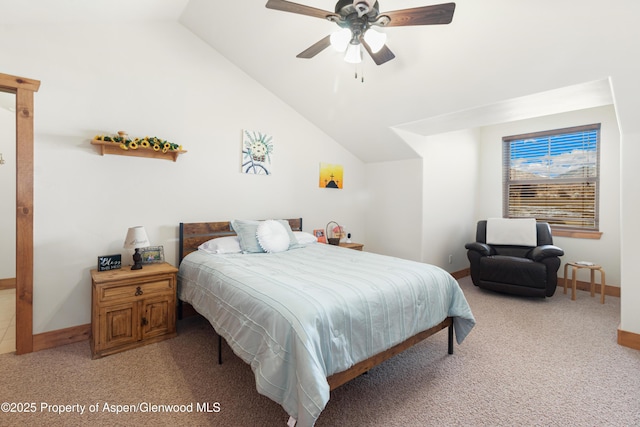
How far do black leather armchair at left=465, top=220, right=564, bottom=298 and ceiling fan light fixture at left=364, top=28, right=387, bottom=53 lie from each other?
10.5 feet

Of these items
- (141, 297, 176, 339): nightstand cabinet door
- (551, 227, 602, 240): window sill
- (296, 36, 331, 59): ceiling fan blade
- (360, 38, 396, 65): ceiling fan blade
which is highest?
(296, 36, 331, 59): ceiling fan blade

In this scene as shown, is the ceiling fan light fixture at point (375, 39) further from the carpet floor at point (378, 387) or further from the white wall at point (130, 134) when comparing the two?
the carpet floor at point (378, 387)

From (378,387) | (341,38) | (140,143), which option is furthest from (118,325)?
(341,38)

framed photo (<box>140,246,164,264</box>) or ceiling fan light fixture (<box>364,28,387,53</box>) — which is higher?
ceiling fan light fixture (<box>364,28,387,53</box>)

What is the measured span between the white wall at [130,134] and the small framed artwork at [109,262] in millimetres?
159

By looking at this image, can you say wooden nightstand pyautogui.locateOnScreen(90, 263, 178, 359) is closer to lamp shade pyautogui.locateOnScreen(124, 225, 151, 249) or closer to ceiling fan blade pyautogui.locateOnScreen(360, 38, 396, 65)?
lamp shade pyautogui.locateOnScreen(124, 225, 151, 249)

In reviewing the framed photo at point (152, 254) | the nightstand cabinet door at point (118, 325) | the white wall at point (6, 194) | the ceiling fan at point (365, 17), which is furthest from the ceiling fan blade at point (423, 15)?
the white wall at point (6, 194)

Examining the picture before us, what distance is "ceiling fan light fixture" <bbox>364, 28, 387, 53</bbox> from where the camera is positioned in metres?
1.95

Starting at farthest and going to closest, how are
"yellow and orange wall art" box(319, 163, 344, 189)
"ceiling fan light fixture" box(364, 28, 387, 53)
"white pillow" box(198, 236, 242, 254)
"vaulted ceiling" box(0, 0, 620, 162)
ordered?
"yellow and orange wall art" box(319, 163, 344, 189)
"white pillow" box(198, 236, 242, 254)
"vaulted ceiling" box(0, 0, 620, 162)
"ceiling fan light fixture" box(364, 28, 387, 53)

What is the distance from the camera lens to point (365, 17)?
72.8 inches

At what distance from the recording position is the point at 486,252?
13.4 feet

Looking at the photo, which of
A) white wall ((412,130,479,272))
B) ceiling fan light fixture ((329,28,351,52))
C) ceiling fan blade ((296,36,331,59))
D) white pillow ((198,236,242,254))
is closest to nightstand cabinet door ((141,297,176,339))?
white pillow ((198,236,242,254))

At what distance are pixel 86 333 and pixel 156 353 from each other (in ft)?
2.65

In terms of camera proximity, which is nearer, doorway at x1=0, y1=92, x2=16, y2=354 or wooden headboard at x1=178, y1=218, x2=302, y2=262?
wooden headboard at x1=178, y1=218, x2=302, y2=262
